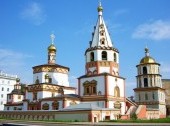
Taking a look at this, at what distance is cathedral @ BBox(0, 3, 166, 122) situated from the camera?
34.7 meters

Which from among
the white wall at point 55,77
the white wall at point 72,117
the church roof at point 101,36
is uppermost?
the church roof at point 101,36

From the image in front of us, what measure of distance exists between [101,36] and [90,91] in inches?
361

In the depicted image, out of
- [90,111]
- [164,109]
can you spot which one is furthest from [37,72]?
[164,109]

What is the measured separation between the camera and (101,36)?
41719mm

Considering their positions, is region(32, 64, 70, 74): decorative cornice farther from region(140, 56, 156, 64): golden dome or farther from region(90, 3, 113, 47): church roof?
region(140, 56, 156, 64): golden dome

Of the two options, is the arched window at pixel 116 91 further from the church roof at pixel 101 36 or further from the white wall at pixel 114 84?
the church roof at pixel 101 36

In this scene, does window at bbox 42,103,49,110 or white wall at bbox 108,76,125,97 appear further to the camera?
window at bbox 42,103,49,110

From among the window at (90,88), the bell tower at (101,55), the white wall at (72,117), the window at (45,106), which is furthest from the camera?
the window at (45,106)

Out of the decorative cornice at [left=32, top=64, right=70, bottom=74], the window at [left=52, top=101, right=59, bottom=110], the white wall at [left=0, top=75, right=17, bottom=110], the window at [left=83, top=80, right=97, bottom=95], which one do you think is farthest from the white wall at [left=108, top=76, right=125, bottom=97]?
the white wall at [left=0, top=75, right=17, bottom=110]

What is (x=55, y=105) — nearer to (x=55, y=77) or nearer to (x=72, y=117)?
(x=72, y=117)

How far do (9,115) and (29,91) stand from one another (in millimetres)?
5484

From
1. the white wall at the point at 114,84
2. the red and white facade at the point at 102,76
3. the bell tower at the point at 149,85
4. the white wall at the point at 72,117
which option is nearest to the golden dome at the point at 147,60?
the bell tower at the point at 149,85

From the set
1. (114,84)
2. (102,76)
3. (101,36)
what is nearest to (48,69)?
(101,36)

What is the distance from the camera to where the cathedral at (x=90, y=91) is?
3472cm
